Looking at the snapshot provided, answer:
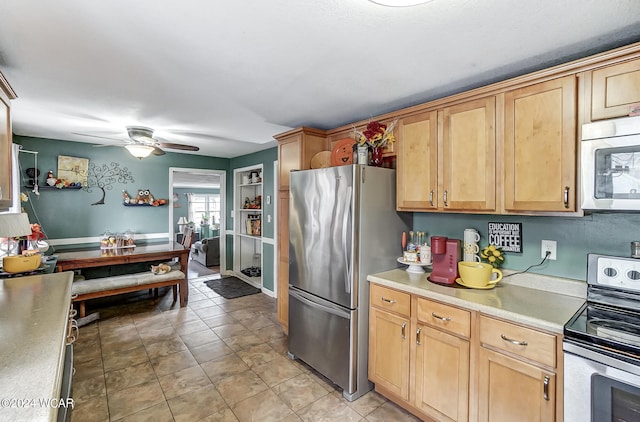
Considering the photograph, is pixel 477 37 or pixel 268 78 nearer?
pixel 477 37

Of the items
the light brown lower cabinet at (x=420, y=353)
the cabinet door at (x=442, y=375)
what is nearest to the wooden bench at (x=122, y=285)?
the light brown lower cabinet at (x=420, y=353)

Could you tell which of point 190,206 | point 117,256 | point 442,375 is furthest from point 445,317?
point 190,206

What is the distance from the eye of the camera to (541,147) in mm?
1707

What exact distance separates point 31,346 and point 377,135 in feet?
7.73

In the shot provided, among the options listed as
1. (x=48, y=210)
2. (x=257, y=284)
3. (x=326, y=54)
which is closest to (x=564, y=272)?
(x=326, y=54)

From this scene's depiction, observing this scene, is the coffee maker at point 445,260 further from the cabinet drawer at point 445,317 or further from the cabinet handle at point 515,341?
the cabinet handle at point 515,341

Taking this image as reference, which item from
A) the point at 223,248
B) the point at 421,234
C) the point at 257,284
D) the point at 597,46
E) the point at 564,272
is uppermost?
Result: the point at 597,46

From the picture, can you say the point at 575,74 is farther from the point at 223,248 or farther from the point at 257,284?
the point at 223,248

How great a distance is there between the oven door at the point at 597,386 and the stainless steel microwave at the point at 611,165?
706mm

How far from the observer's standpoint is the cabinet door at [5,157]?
65.2 inches

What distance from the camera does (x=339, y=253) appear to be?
2.27 meters

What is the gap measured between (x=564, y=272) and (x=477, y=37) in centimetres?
153

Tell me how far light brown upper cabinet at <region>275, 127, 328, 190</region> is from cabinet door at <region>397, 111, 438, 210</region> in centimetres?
95

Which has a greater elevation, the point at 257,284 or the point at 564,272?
the point at 564,272
